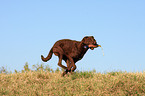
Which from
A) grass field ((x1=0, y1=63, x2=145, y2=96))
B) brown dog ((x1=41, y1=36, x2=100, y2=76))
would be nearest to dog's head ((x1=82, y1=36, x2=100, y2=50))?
brown dog ((x1=41, y1=36, x2=100, y2=76))

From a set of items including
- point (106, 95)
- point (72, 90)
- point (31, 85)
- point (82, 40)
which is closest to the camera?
point (106, 95)

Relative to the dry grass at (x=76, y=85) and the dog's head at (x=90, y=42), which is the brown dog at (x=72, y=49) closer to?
the dog's head at (x=90, y=42)

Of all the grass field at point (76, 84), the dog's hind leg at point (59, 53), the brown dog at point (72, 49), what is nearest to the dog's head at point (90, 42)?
the brown dog at point (72, 49)

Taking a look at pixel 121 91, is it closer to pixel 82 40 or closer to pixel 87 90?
pixel 87 90

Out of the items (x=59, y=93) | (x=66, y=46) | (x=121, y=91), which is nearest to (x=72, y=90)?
(x=59, y=93)

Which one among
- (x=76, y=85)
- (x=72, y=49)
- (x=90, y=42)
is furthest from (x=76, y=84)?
(x=90, y=42)

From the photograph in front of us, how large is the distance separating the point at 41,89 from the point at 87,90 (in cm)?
177

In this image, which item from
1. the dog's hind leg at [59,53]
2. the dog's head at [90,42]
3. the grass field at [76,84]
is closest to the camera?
the grass field at [76,84]

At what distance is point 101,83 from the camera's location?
934 centimetres

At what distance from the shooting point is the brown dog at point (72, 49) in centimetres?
1047

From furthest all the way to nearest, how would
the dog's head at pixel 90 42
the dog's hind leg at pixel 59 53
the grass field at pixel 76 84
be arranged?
1. the dog's hind leg at pixel 59 53
2. the dog's head at pixel 90 42
3. the grass field at pixel 76 84

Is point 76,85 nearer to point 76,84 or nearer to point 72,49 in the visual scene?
point 76,84

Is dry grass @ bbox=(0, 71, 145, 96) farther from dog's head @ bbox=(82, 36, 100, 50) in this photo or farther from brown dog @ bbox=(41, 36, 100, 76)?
dog's head @ bbox=(82, 36, 100, 50)

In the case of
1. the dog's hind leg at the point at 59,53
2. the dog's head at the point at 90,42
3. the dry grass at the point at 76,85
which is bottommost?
the dry grass at the point at 76,85
